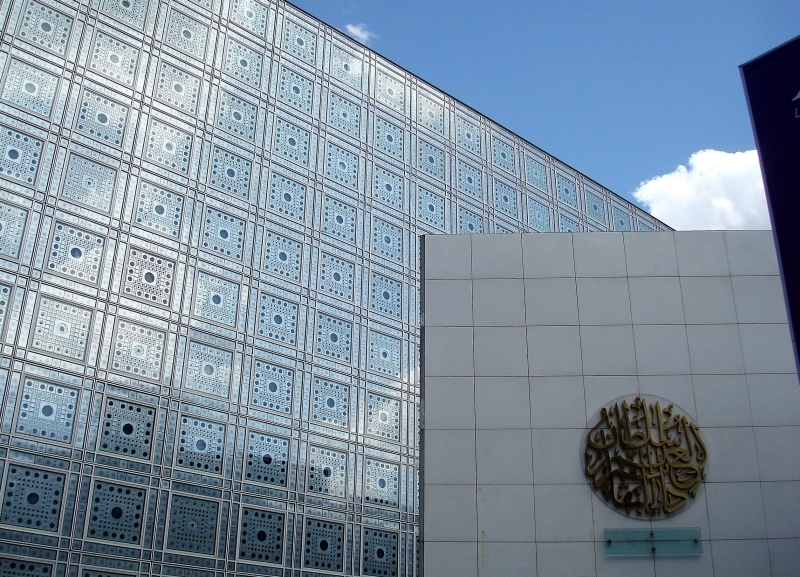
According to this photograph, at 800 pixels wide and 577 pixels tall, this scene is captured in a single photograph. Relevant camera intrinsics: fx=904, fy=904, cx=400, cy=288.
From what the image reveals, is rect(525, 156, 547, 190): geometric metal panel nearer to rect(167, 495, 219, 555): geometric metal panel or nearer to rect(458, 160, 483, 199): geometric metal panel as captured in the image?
rect(458, 160, 483, 199): geometric metal panel

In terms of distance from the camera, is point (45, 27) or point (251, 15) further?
point (251, 15)

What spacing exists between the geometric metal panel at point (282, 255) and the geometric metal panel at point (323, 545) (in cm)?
580

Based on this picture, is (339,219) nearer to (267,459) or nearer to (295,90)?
(295,90)

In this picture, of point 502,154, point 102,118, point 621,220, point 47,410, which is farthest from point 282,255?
point 621,220

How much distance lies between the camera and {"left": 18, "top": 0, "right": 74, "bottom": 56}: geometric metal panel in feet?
62.6

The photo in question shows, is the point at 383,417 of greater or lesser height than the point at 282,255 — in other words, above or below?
below

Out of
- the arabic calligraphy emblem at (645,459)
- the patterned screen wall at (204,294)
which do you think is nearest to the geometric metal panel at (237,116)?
the patterned screen wall at (204,294)

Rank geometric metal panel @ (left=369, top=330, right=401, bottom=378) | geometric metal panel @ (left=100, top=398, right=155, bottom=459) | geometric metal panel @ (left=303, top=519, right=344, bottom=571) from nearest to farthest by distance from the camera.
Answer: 1. geometric metal panel @ (left=100, top=398, right=155, bottom=459)
2. geometric metal panel @ (left=303, top=519, right=344, bottom=571)
3. geometric metal panel @ (left=369, top=330, right=401, bottom=378)

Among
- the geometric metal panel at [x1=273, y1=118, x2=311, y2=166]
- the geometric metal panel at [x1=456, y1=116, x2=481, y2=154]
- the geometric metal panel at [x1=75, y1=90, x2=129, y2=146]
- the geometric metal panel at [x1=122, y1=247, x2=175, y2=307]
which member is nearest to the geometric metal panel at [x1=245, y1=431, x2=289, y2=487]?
the geometric metal panel at [x1=122, y1=247, x2=175, y2=307]

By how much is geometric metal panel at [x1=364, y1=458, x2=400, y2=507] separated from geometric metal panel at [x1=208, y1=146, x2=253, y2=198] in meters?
7.14

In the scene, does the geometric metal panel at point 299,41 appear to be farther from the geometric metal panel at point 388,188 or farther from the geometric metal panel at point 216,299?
the geometric metal panel at point 216,299

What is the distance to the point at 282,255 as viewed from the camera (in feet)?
71.4

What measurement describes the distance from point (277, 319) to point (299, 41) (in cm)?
837

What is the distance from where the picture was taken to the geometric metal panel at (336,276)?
22.4 m
